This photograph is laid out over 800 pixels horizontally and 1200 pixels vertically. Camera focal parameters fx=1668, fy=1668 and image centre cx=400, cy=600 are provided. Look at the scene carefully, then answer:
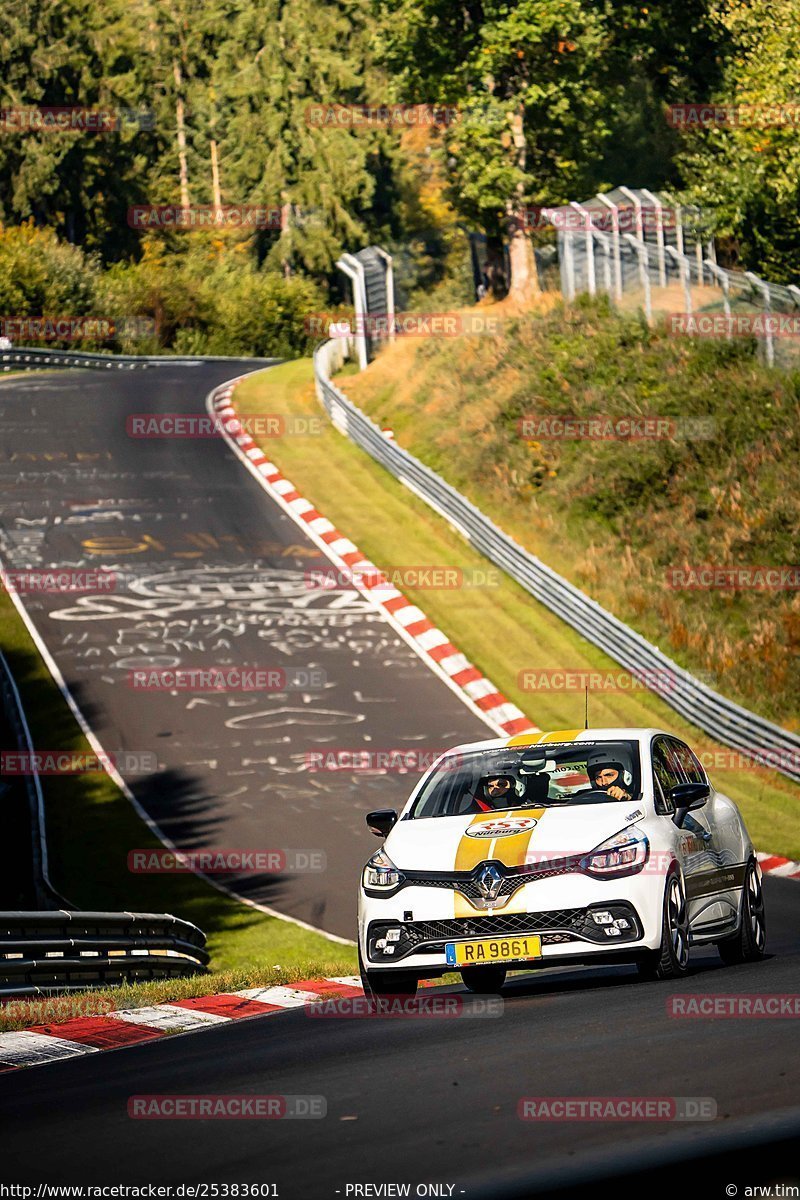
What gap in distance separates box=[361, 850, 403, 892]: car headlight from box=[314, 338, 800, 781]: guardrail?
41.1 feet

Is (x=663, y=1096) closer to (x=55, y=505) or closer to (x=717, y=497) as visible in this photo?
(x=717, y=497)

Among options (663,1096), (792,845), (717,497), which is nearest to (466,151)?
(717,497)

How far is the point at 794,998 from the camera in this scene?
855cm

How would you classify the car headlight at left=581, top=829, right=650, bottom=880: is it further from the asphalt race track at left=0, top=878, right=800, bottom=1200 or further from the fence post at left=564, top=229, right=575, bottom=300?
the fence post at left=564, top=229, right=575, bottom=300

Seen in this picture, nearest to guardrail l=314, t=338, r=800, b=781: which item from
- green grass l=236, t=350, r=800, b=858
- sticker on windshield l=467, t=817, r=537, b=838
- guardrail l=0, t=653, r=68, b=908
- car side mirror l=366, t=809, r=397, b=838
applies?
green grass l=236, t=350, r=800, b=858

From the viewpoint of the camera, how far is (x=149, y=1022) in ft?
32.7

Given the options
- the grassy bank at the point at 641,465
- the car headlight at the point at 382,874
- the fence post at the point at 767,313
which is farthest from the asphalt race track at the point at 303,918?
the fence post at the point at 767,313

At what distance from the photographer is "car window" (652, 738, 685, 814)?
33.2 ft

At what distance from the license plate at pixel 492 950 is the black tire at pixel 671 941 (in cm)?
69

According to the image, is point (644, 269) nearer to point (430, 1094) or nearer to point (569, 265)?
point (569, 265)

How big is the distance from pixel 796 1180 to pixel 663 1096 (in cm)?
163

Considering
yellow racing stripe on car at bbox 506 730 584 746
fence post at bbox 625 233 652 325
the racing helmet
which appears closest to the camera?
the racing helmet

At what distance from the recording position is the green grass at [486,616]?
21.5 meters

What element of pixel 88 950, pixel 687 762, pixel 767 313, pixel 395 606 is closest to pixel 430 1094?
pixel 687 762
